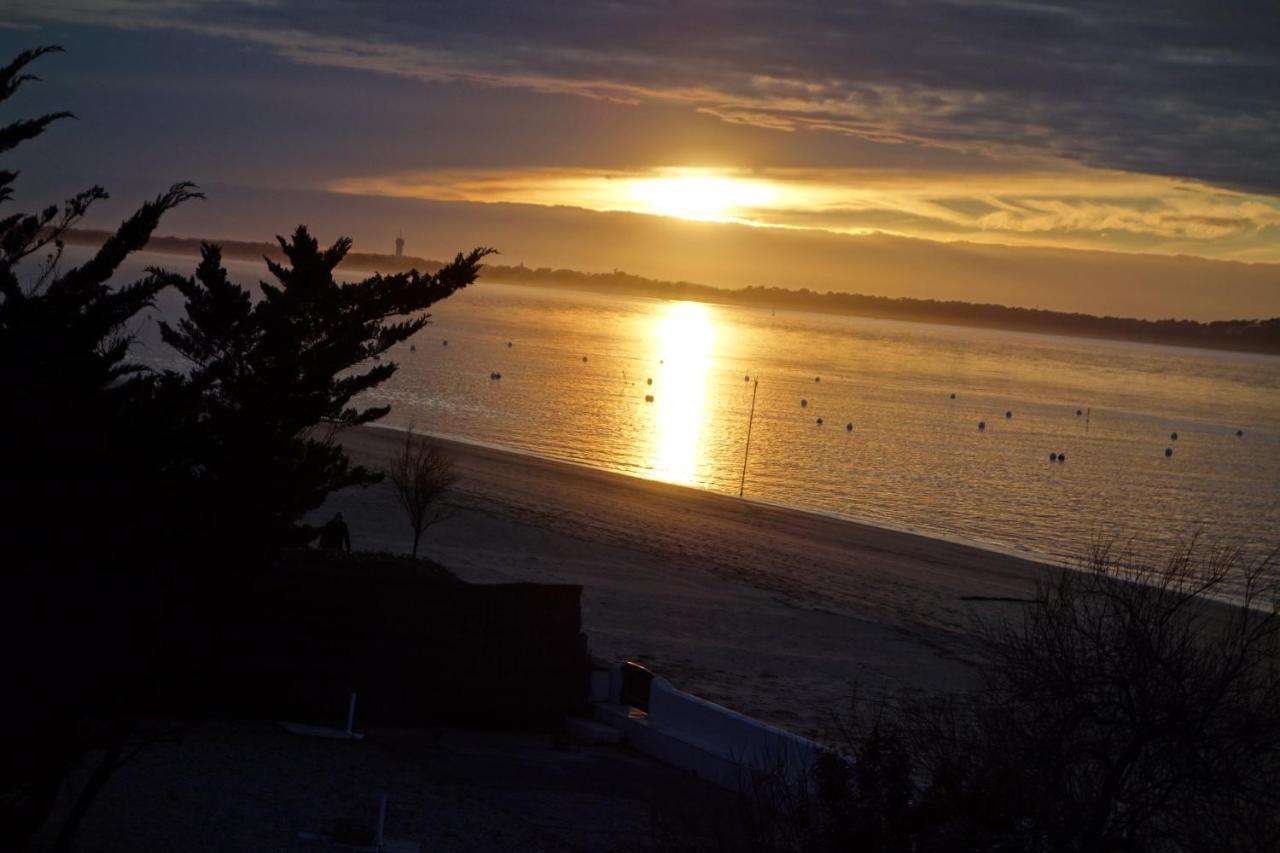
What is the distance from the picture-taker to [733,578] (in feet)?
91.0

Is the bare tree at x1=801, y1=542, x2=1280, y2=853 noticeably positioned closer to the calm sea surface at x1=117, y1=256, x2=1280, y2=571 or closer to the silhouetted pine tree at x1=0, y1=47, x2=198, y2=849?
the silhouetted pine tree at x1=0, y1=47, x2=198, y2=849

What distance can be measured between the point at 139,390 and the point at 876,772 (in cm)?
516

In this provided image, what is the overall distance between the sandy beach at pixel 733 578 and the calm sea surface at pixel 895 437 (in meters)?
5.84

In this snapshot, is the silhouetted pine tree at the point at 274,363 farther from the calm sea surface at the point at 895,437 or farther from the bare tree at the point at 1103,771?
the calm sea surface at the point at 895,437

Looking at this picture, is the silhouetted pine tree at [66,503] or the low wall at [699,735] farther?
the low wall at [699,735]

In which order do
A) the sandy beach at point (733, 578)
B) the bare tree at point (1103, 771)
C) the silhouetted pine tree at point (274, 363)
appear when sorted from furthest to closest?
1. the sandy beach at point (733, 578)
2. the silhouetted pine tree at point (274, 363)
3. the bare tree at point (1103, 771)

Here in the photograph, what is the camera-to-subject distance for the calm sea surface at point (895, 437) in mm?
47688

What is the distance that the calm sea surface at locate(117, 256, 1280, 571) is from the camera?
156 ft

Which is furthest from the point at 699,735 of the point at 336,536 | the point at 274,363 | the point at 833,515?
the point at 833,515

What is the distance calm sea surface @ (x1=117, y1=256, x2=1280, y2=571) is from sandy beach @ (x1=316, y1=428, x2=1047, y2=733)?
5844 mm

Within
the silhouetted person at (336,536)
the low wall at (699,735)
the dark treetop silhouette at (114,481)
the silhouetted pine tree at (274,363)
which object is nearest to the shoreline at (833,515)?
the silhouetted person at (336,536)

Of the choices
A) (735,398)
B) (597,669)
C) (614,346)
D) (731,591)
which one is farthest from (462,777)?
(614,346)

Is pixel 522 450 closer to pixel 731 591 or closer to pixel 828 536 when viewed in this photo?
pixel 828 536

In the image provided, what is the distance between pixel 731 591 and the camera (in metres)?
26.0
